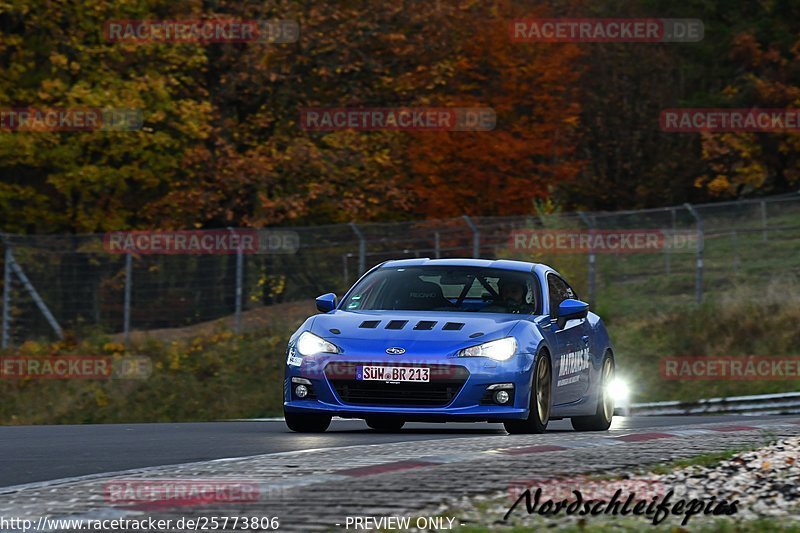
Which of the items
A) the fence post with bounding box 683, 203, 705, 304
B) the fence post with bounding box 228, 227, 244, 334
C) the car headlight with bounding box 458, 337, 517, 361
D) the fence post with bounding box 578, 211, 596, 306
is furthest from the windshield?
the fence post with bounding box 578, 211, 596, 306

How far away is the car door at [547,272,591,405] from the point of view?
14.9 metres

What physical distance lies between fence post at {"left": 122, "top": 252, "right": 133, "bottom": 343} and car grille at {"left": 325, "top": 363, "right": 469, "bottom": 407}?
17.8 m

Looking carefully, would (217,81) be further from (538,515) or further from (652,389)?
(538,515)

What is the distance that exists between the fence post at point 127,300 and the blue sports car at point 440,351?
16278 millimetres

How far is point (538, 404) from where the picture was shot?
14078 millimetres

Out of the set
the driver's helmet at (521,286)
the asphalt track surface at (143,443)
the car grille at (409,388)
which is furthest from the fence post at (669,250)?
the car grille at (409,388)

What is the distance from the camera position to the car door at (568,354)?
585 inches

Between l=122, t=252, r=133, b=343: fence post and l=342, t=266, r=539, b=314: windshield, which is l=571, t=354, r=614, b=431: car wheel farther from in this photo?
l=122, t=252, r=133, b=343: fence post

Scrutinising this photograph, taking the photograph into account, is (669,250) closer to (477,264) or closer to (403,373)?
(477,264)

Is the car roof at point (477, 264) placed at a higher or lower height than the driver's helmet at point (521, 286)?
higher

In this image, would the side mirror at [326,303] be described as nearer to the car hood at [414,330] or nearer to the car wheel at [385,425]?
the car hood at [414,330]

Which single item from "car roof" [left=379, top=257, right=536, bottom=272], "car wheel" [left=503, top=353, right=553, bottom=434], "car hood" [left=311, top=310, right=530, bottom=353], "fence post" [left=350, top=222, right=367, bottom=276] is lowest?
"car wheel" [left=503, top=353, right=553, bottom=434]

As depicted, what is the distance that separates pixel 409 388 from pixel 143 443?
213 centimetres

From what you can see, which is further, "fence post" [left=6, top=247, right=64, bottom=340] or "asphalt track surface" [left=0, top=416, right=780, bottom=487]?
"fence post" [left=6, top=247, right=64, bottom=340]
